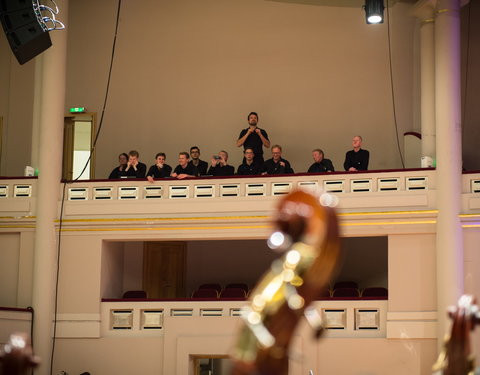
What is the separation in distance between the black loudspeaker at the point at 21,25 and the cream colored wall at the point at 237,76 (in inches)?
313

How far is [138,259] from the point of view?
16.8 m

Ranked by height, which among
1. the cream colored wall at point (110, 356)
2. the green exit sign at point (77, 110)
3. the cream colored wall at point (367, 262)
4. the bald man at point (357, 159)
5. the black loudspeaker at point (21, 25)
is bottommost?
the cream colored wall at point (110, 356)

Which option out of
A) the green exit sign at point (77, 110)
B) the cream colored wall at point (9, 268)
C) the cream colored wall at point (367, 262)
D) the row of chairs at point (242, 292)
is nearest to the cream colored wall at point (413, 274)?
the row of chairs at point (242, 292)

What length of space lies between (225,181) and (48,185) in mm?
3253

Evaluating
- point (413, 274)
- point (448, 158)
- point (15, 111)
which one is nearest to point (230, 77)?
point (15, 111)

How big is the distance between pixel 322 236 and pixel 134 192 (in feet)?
44.2

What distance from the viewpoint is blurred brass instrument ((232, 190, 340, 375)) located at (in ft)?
5.19

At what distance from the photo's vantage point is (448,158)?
13.8 m

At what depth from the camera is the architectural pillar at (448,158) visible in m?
13.4

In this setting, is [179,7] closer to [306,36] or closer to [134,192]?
[306,36]

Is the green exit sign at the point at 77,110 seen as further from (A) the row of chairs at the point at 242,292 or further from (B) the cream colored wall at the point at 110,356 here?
(B) the cream colored wall at the point at 110,356

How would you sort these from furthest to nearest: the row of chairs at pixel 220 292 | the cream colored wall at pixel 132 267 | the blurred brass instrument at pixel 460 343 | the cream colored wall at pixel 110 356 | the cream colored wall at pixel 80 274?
the cream colored wall at pixel 132 267, the row of chairs at pixel 220 292, the cream colored wall at pixel 80 274, the cream colored wall at pixel 110 356, the blurred brass instrument at pixel 460 343

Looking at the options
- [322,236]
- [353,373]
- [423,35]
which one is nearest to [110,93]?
[423,35]

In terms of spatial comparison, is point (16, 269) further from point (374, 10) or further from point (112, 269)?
point (374, 10)
